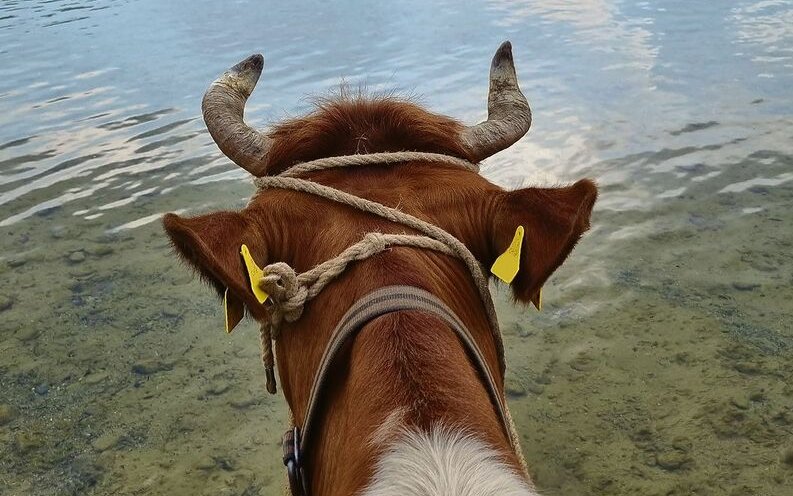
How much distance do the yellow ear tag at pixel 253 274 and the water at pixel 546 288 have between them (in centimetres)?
211

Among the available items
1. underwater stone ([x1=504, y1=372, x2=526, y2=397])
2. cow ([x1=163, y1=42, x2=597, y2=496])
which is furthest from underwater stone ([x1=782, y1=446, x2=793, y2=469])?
cow ([x1=163, y1=42, x2=597, y2=496])

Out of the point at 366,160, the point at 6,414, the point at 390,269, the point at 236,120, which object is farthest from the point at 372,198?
the point at 6,414

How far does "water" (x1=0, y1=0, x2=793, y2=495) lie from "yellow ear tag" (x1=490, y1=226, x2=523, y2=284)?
1.93m

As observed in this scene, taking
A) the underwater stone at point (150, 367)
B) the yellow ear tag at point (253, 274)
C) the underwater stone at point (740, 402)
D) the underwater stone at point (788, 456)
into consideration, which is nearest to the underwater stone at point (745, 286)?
the underwater stone at point (740, 402)

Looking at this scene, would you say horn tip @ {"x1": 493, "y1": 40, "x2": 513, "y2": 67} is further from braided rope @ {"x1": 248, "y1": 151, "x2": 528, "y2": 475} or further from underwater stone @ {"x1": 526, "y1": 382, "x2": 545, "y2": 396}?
underwater stone @ {"x1": 526, "y1": 382, "x2": 545, "y2": 396}

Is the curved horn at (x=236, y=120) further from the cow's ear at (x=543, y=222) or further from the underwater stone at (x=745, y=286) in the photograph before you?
the underwater stone at (x=745, y=286)

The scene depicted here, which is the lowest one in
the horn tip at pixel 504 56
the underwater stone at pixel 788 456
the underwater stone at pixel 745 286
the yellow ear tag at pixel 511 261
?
the underwater stone at pixel 788 456

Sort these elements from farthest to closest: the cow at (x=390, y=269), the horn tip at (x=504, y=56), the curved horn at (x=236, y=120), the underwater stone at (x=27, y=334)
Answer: the underwater stone at (x=27, y=334)
the horn tip at (x=504, y=56)
the curved horn at (x=236, y=120)
the cow at (x=390, y=269)

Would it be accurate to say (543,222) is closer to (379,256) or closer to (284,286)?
(379,256)

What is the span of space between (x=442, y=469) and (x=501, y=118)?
191 cm

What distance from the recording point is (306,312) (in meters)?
2.02

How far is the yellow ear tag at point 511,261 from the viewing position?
82.4 inches

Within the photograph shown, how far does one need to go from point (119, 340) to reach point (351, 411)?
4948 mm

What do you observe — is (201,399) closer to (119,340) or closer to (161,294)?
(119,340)
